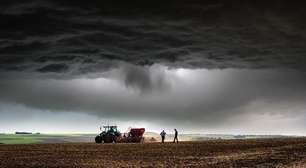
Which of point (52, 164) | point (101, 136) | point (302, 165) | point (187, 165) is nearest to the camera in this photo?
point (302, 165)

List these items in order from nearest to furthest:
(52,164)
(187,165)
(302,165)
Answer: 1. (302,165)
2. (187,165)
3. (52,164)

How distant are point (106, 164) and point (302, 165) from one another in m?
14.2

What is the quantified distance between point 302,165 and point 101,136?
57.4 m

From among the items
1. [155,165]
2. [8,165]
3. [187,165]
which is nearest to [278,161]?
[187,165]

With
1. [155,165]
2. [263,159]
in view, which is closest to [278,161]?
[263,159]

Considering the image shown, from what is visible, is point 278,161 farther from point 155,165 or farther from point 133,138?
point 133,138

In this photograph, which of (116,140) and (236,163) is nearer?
(236,163)

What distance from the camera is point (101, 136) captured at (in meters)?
87.2

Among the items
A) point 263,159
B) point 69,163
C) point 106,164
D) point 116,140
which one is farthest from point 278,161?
point 116,140

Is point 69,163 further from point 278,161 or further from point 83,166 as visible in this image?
point 278,161

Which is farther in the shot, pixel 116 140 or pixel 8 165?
pixel 116 140

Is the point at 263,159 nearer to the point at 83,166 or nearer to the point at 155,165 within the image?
the point at 155,165

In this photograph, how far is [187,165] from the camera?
35.5 meters

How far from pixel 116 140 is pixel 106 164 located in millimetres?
50617
